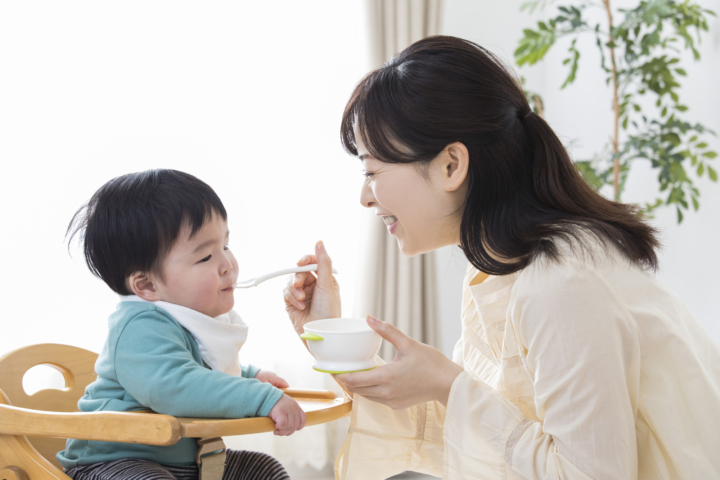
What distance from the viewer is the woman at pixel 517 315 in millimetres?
912

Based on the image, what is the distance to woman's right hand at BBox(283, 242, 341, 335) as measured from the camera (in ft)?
4.28

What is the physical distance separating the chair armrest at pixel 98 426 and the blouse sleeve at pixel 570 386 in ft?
1.76

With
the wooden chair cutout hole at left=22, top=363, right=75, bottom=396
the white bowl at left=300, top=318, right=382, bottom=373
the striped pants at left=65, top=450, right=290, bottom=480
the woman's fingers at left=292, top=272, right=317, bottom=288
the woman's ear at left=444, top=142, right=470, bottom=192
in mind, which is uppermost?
the woman's ear at left=444, top=142, right=470, bottom=192

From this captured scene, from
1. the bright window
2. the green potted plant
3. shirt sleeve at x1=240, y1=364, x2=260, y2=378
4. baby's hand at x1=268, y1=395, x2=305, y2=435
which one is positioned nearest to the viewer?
baby's hand at x1=268, y1=395, x2=305, y2=435

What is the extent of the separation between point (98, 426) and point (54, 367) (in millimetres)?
543

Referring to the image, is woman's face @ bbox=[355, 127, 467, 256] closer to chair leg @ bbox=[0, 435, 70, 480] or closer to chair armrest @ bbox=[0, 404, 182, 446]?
chair armrest @ bbox=[0, 404, 182, 446]

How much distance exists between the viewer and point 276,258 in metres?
2.39

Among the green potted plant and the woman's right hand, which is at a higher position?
the green potted plant

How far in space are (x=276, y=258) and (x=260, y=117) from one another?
0.61 meters

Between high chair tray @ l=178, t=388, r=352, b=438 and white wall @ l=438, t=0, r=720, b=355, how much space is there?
138 cm

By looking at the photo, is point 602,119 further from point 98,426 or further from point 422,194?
point 98,426

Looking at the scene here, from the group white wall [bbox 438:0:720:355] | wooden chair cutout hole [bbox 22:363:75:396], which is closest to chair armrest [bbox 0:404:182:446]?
wooden chair cutout hole [bbox 22:363:75:396]

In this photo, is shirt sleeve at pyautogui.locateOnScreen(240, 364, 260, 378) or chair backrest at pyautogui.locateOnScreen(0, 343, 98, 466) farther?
shirt sleeve at pyautogui.locateOnScreen(240, 364, 260, 378)

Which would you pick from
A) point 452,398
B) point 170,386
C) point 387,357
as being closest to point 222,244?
point 170,386
